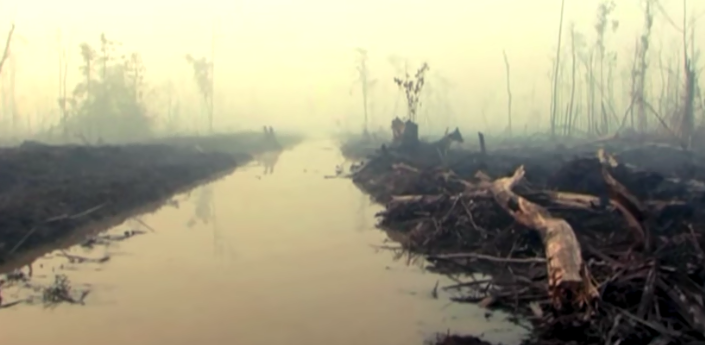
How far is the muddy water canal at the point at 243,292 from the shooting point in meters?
7.98

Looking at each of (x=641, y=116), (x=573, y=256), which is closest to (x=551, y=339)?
(x=573, y=256)

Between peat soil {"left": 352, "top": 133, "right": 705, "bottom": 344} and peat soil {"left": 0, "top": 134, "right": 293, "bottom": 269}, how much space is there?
7511mm

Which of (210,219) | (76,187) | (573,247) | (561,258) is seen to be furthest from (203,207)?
(561,258)

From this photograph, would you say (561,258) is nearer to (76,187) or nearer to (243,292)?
(243,292)

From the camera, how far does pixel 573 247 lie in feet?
27.7

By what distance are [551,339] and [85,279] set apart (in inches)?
292

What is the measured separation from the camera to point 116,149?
32156mm

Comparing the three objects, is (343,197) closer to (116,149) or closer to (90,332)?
(116,149)

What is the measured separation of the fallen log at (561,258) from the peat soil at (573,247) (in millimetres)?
15

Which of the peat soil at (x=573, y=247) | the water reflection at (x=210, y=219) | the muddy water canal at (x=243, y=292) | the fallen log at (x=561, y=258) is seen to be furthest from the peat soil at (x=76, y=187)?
the fallen log at (x=561, y=258)

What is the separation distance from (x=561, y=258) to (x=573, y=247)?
21.1 inches

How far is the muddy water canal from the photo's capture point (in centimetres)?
798

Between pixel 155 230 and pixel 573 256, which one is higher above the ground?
pixel 573 256

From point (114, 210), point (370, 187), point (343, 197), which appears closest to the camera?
point (114, 210)
